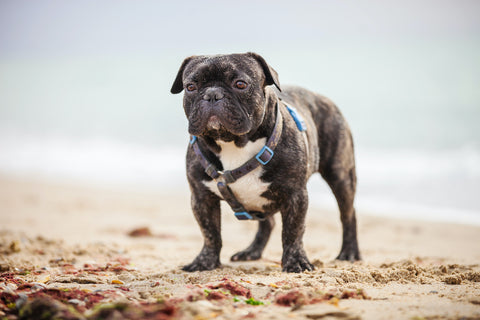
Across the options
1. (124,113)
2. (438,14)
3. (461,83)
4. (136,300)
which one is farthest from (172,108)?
(136,300)

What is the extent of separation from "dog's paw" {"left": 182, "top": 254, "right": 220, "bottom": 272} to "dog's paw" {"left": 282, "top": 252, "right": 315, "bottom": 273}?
70 cm

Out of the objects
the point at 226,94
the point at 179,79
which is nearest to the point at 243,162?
the point at 226,94

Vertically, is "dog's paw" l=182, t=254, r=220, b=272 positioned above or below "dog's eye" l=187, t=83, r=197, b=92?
below

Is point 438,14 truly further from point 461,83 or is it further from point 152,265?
point 152,265

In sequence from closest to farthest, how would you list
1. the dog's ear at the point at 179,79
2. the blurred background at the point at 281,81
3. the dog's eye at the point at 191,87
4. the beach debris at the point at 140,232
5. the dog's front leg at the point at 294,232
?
the dog's eye at the point at 191,87 → the dog's front leg at the point at 294,232 → the dog's ear at the point at 179,79 → the beach debris at the point at 140,232 → the blurred background at the point at 281,81

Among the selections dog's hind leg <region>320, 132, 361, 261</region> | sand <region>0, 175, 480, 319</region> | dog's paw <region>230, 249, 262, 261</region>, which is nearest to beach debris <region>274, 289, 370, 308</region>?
sand <region>0, 175, 480, 319</region>

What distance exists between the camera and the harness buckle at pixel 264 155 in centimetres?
430

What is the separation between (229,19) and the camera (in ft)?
167

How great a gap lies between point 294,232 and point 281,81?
27.7 m

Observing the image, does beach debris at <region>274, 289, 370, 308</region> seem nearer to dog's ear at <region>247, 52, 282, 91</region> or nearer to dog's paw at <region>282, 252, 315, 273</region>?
dog's paw at <region>282, 252, 315, 273</region>

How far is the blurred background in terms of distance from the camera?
46.2 ft

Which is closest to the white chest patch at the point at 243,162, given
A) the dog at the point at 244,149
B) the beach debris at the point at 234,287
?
the dog at the point at 244,149

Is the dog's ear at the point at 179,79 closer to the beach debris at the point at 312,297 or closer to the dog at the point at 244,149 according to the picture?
the dog at the point at 244,149

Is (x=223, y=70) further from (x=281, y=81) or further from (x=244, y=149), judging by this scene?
(x=281, y=81)
